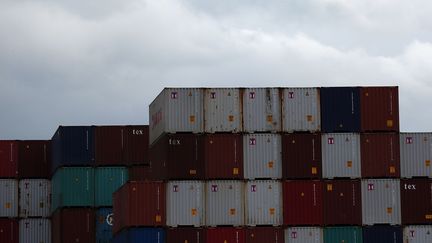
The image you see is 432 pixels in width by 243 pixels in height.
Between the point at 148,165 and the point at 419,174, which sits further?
the point at 148,165

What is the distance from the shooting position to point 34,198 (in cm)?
11319

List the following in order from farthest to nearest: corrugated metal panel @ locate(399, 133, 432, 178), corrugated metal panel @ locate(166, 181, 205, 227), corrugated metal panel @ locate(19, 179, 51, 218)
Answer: corrugated metal panel @ locate(19, 179, 51, 218) → corrugated metal panel @ locate(399, 133, 432, 178) → corrugated metal panel @ locate(166, 181, 205, 227)

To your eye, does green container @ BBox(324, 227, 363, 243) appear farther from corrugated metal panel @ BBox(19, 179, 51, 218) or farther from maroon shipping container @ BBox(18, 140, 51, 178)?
maroon shipping container @ BBox(18, 140, 51, 178)

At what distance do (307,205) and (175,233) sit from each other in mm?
8859

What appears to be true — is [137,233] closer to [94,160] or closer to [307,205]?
[307,205]

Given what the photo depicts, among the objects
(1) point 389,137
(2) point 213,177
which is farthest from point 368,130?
(2) point 213,177

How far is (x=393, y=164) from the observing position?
3654 inches

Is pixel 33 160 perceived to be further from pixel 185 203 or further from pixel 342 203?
pixel 342 203

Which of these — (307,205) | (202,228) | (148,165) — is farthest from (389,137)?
(148,165)

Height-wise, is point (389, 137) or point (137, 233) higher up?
point (389, 137)

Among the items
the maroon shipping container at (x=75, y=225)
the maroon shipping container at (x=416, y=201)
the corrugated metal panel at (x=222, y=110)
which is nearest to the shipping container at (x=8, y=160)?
the maroon shipping container at (x=75, y=225)

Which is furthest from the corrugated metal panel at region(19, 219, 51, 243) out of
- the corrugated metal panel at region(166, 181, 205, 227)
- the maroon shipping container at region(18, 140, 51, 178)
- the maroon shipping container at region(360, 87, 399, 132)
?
the maroon shipping container at region(360, 87, 399, 132)

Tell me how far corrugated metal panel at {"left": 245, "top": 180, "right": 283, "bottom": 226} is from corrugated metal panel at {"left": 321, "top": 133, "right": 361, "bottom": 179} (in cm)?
380

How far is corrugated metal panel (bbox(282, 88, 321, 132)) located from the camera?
92.1m
